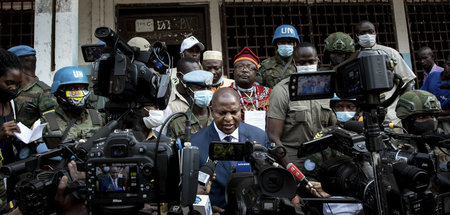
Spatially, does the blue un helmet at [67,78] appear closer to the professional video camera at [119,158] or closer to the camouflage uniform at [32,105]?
the camouflage uniform at [32,105]

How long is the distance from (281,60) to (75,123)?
2.90m

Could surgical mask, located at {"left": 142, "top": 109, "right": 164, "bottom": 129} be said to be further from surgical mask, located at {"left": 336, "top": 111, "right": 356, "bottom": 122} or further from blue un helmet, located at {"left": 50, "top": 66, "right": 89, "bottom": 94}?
surgical mask, located at {"left": 336, "top": 111, "right": 356, "bottom": 122}

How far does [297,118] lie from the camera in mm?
3967

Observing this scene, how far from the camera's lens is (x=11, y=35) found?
6.93 meters

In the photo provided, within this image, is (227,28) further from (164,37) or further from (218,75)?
(218,75)

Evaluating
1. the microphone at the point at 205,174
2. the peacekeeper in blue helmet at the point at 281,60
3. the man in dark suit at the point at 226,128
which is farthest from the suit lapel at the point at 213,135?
the peacekeeper in blue helmet at the point at 281,60

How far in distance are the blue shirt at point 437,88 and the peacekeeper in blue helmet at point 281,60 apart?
1.94m

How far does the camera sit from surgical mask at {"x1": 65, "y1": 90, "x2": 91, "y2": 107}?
3.79 metres

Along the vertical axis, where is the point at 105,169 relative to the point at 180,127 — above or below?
below

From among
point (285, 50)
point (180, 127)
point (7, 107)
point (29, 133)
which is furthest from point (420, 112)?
point (7, 107)

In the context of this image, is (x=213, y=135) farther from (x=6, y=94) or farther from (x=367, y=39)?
(x=367, y=39)

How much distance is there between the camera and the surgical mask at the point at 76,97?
12.5 feet

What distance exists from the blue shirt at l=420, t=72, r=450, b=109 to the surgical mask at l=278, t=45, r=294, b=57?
202 cm

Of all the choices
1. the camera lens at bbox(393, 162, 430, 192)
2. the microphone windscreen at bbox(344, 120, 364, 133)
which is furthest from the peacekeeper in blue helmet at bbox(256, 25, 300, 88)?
the camera lens at bbox(393, 162, 430, 192)
